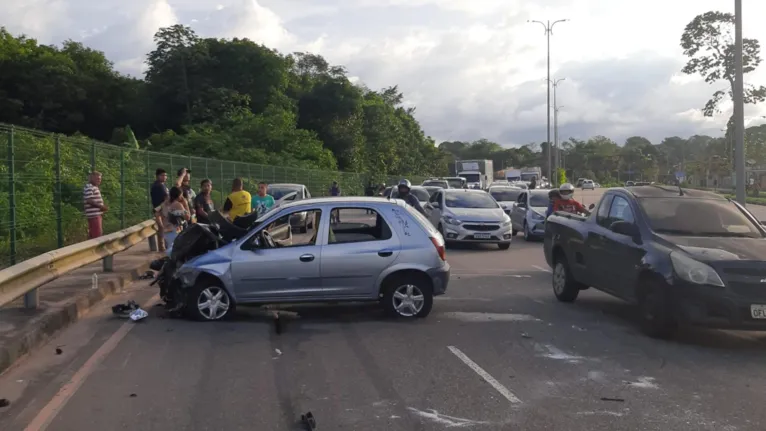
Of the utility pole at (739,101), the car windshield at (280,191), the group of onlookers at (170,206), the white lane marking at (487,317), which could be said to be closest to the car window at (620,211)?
the white lane marking at (487,317)

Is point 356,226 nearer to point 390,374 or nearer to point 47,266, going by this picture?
point 390,374

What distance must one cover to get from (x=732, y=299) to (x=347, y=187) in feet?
148

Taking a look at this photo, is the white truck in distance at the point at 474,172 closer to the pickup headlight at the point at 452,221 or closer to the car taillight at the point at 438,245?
the pickup headlight at the point at 452,221

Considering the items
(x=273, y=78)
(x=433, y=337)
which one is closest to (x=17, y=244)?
(x=433, y=337)

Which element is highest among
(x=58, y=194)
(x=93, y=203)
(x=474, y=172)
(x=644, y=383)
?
(x=474, y=172)

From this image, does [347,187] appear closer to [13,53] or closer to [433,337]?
[13,53]

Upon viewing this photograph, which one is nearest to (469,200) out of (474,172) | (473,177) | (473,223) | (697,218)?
(473,223)

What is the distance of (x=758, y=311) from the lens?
820cm

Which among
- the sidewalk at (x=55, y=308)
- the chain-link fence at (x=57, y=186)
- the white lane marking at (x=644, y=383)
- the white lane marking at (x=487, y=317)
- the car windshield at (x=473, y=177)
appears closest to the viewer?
the white lane marking at (x=644, y=383)

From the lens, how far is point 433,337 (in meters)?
9.06

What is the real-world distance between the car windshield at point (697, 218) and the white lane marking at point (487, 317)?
1950 millimetres

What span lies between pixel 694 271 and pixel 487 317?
2829 millimetres

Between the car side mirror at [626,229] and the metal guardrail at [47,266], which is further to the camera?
the car side mirror at [626,229]

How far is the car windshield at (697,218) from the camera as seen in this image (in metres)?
9.59
